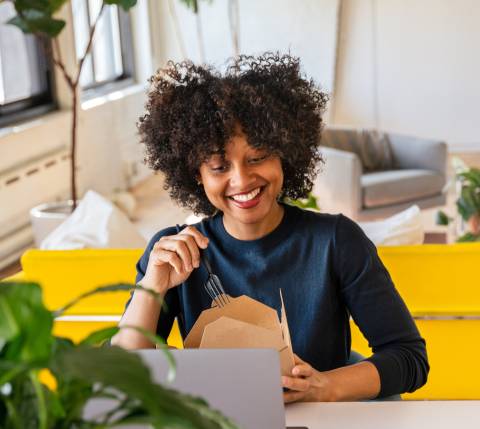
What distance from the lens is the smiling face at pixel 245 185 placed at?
188 centimetres

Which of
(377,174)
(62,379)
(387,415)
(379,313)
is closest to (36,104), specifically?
(377,174)

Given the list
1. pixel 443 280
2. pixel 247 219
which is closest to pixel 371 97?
pixel 443 280

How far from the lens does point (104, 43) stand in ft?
27.2

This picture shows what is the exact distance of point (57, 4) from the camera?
440cm

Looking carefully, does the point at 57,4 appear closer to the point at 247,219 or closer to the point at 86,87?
the point at 247,219

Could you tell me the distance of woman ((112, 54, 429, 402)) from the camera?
1.83m

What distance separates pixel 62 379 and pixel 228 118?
3.99 ft

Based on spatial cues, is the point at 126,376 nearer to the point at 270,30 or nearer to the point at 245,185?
the point at 245,185

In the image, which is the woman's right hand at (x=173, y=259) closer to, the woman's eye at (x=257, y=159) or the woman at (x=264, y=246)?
the woman at (x=264, y=246)

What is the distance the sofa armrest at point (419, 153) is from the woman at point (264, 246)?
4.46 metres

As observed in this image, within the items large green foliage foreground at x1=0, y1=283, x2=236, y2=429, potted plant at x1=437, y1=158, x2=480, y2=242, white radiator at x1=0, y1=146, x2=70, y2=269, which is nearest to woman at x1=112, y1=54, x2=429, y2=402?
large green foliage foreground at x1=0, y1=283, x2=236, y2=429

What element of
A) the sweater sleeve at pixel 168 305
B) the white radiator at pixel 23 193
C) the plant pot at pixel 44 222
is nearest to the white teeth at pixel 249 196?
the sweater sleeve at pixel 168 305

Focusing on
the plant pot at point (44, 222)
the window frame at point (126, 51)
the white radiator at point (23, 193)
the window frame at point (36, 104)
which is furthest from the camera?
the window frame at point (126, 51)

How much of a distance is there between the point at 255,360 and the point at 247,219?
707 millimetres
